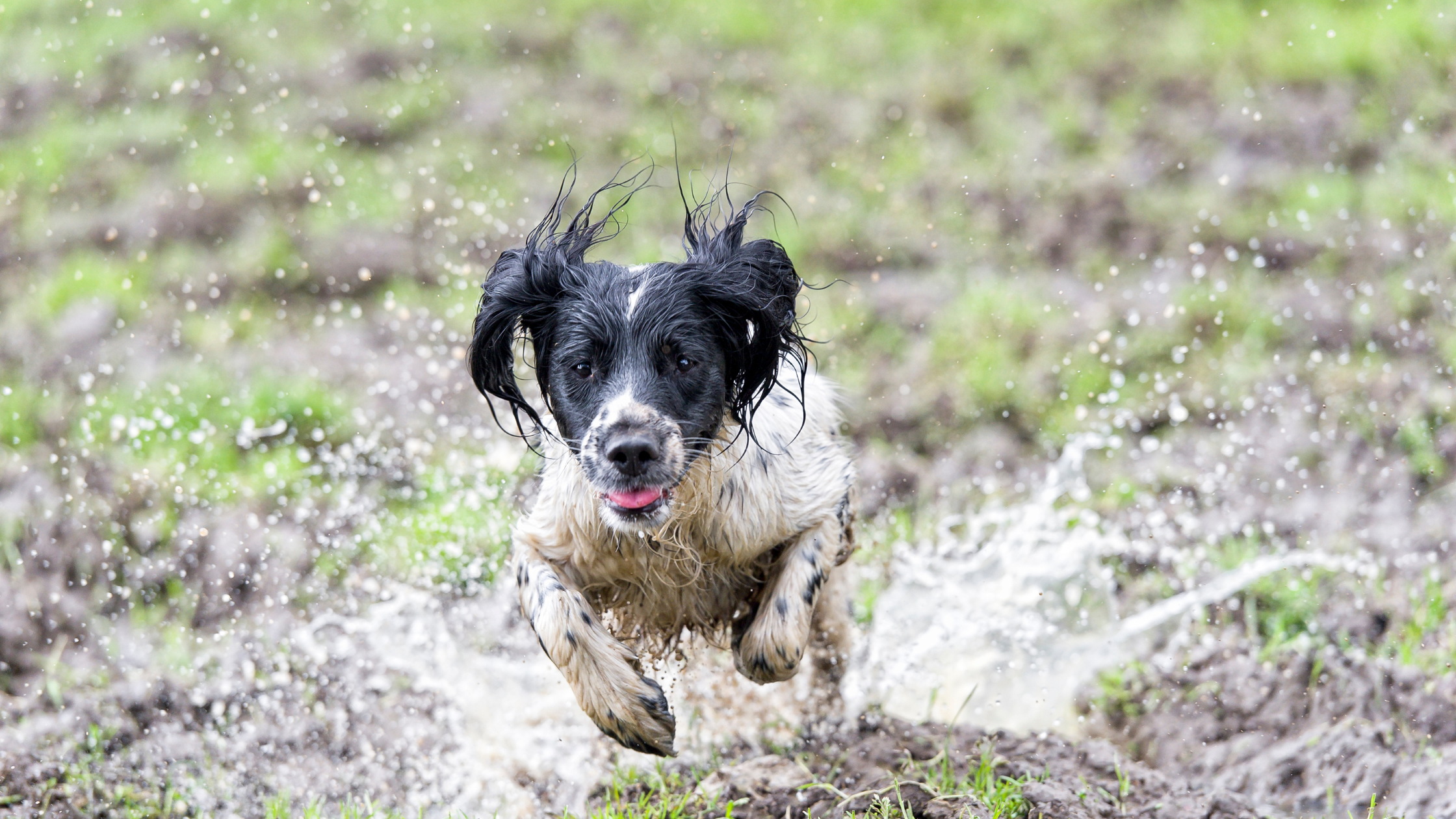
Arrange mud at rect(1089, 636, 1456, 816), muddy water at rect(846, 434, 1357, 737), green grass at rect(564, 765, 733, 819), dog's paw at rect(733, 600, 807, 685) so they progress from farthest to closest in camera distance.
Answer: muddy water at rect(846, 434, 1357, 737) < mud at rect(1089, 636, 1456, 816) < green grass at rect(564, 765, 733, 819) < dog's paw at rect(733, 600, 807, 685)

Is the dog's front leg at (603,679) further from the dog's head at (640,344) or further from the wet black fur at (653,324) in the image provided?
the wet black fur at (653,324)

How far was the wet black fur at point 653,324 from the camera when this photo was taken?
340 cm

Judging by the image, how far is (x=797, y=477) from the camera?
390cm

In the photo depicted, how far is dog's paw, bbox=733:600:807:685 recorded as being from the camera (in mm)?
3629

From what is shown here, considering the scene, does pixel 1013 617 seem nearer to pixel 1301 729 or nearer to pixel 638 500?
pixel 1301 729

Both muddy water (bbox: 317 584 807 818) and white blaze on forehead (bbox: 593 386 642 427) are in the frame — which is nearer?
white blaze on forehead (bbox: 593 386 642 427)

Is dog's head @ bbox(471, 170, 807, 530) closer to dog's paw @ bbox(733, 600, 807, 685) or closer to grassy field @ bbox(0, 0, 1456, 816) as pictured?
dog's paw @ bbox(733, 600, 807, 685)

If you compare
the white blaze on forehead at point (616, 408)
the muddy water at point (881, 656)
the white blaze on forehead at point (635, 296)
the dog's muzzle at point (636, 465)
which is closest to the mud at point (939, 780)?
the muddy water at point (881, 656)

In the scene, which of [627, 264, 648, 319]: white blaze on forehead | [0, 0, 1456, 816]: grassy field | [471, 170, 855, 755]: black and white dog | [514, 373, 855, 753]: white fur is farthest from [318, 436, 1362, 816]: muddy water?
[627, 264, 648, 319]: white blaze on forehead

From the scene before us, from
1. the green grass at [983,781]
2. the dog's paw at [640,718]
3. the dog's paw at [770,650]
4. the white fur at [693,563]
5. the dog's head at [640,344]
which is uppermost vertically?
the dog's head at [640,344]

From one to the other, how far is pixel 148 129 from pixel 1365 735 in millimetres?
7388

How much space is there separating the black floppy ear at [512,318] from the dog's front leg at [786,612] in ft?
2.69

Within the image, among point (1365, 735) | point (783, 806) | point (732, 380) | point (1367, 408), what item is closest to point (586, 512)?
point (732, 380)

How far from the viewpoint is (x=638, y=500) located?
3.29 meters
